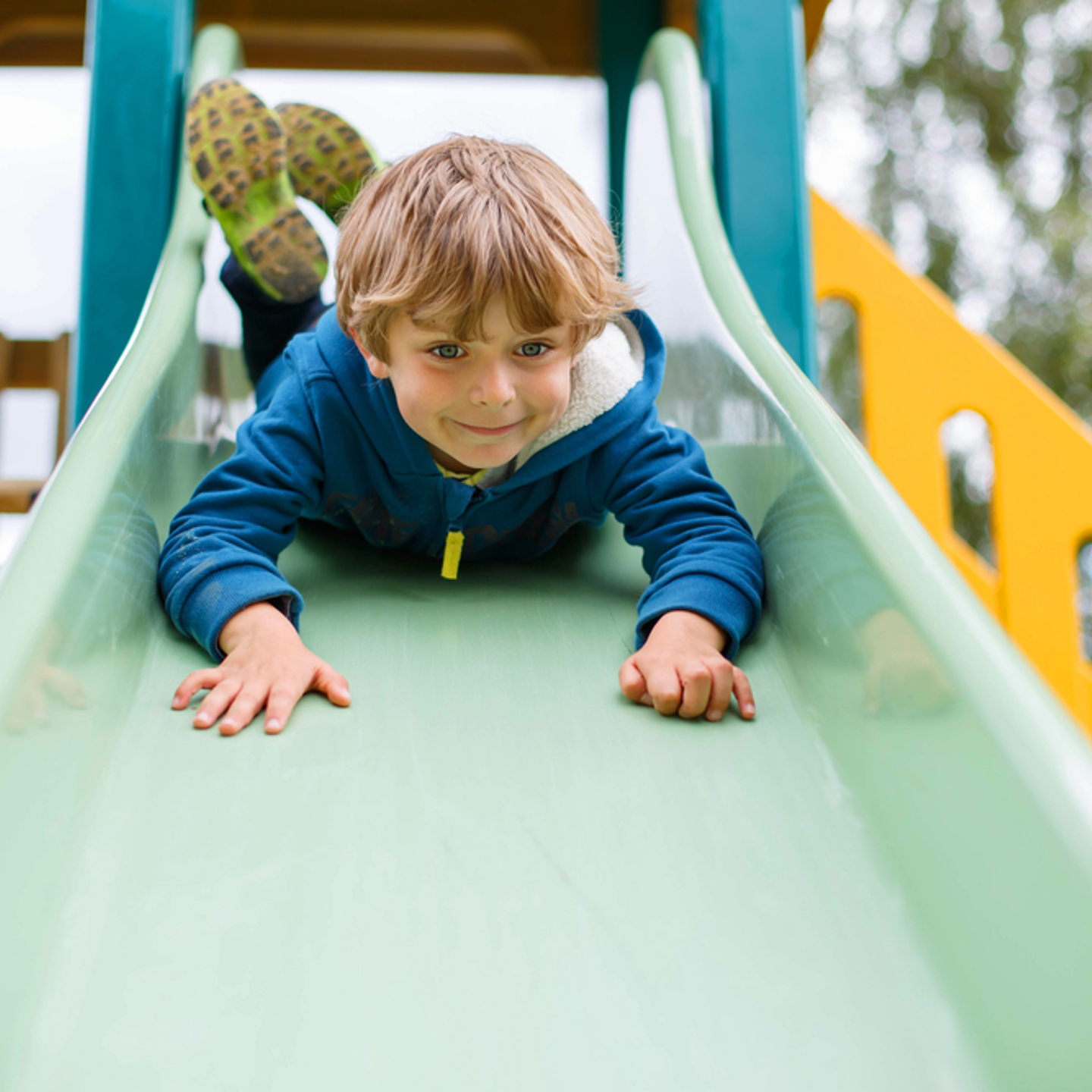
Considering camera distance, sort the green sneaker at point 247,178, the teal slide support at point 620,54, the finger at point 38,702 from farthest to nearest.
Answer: the teal slide support at point 620,54 → the green sneaker at point 247,178 → the finger at point 38,702

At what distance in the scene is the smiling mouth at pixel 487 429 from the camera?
963 mm

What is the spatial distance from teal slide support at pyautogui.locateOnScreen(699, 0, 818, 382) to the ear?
65 cm

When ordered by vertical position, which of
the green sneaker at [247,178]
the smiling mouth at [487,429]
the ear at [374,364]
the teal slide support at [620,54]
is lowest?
the smiling mouth at [487,429]

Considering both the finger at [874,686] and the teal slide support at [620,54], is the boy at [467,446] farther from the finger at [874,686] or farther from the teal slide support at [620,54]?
the teal slide support at [620,54]

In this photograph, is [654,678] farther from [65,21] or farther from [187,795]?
[65,21]

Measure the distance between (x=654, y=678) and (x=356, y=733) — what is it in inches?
9.1

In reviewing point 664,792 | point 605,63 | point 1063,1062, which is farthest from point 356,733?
point 605,63

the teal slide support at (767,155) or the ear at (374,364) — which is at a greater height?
the teal slide support at (767,155)

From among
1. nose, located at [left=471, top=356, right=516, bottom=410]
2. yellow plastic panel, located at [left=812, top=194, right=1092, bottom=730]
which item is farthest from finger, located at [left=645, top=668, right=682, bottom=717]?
yellow plastic panel, located at [left=812, top=194, right=1092, bottom=730]

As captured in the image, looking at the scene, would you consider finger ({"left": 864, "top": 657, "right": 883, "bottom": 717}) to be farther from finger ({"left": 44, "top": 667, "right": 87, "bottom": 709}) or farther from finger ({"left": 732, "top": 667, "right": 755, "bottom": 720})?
finger ({"left": 44, "top": 667, "right": 87, "bottom": 709})

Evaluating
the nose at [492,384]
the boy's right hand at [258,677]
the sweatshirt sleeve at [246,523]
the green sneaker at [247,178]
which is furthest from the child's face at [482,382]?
the green sneaker at [247,178]

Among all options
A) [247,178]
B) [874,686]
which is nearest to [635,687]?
[874,686]

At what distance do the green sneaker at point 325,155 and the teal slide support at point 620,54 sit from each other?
31.6 inches

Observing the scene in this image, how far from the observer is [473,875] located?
2.18 feet
